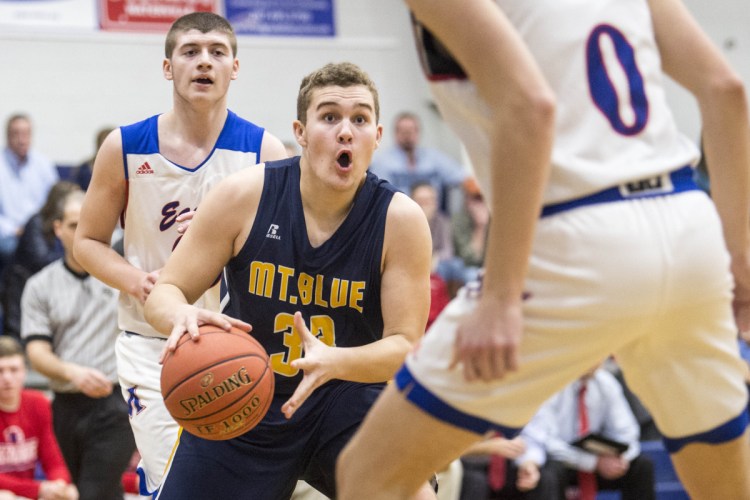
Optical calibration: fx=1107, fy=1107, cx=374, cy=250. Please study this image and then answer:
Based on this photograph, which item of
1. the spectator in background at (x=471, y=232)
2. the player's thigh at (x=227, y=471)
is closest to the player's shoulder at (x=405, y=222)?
the player's thigh at (x=227, y=471)

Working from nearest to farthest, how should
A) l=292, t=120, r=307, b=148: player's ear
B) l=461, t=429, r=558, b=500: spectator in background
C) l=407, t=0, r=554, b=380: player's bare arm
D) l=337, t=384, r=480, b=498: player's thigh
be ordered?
l=407, t=0, r=554, b=380: player's bare arm
l=337, t=384, r=480, b=498: player's thigh
l=292, t=120, r=307, b=148: player's ear
l=461, t=429, r=558, b=500: spectator in background

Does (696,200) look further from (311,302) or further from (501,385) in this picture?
(311,302)

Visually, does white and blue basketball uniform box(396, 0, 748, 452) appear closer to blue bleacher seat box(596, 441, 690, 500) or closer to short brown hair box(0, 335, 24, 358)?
short brown hair box(0, 335, 24, 358)

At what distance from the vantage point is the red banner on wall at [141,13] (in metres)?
11.9

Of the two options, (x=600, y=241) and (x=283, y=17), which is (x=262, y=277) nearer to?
(x=600, y=241)

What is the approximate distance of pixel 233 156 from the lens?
4617 mm

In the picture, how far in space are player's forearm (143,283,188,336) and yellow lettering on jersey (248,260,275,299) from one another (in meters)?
0.24

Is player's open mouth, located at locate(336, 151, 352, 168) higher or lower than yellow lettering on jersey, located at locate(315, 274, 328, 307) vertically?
higher

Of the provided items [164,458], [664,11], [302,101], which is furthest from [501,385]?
[164,458]

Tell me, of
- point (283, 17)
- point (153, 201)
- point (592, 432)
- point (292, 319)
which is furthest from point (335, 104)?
point (283, 17)

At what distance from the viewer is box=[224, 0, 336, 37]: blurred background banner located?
1248 cm

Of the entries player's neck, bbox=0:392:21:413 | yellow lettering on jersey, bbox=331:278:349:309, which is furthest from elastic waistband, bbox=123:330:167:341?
player's neck, bbox=0:392:21:413

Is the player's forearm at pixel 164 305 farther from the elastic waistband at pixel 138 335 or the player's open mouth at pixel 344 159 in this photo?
the elastic waistband at pixel 138 335

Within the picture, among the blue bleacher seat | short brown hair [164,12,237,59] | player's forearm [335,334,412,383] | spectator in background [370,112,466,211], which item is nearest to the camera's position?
player's forearm [335,334,412,383]
